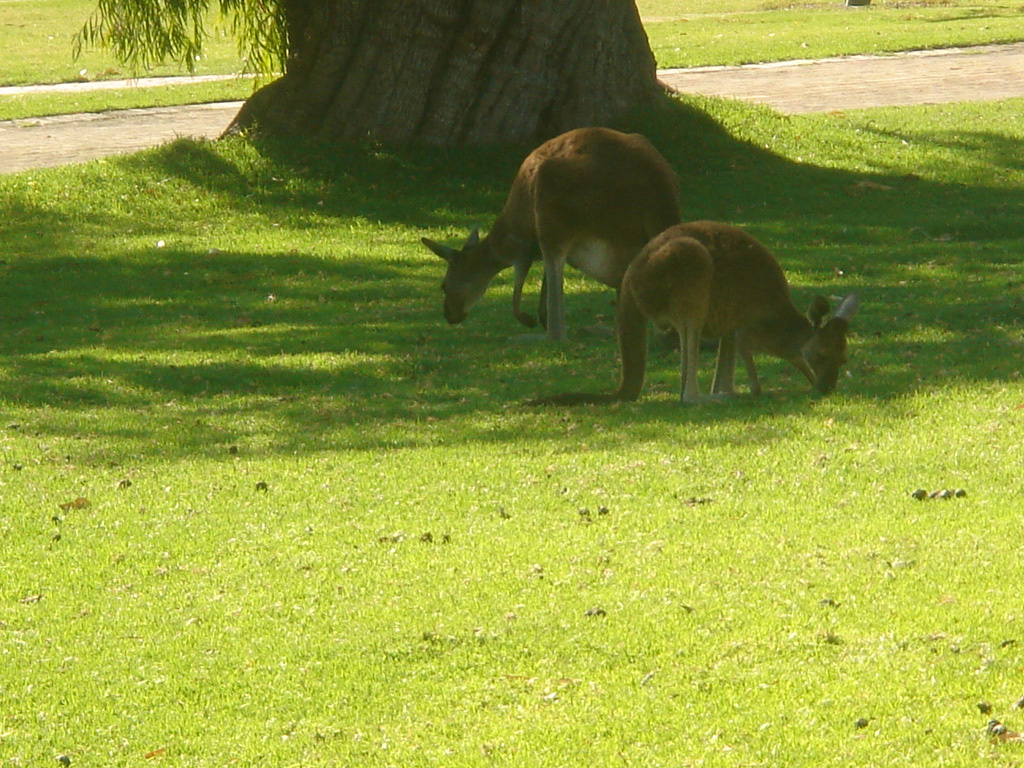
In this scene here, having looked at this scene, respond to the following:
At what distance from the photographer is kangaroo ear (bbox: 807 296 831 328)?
8.02 m

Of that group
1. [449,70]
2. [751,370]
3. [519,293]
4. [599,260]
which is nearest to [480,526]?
[751,370]

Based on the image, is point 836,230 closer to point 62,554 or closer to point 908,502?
point 908,502

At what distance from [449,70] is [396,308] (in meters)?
4.55

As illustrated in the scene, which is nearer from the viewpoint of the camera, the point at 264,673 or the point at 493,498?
the point at 264,673

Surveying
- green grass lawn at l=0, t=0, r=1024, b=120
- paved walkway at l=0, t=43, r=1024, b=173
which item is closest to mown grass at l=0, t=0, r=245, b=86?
green grass lawn at l=0, t=0, r=1024, b=120

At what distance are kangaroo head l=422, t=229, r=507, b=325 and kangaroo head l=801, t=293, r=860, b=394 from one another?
334 cm

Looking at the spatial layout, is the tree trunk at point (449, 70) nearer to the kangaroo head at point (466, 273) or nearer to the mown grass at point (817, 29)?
the kangaroo head at point (466, 273)

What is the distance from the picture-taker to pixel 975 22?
3147 centimetres

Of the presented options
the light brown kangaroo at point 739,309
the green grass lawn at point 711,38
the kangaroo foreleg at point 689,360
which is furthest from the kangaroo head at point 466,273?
the green grass lawn at point 711,38

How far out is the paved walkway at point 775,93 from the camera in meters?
19.3

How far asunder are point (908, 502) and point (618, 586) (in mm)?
1533

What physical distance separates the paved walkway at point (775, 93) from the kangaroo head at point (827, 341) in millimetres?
12184

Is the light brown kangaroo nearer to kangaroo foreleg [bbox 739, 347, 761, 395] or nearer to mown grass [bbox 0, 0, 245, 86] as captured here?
kangaroo foreleg [bbox 739, 347, 761, 395]

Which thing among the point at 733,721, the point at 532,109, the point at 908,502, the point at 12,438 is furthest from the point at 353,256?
the point at 733,721
